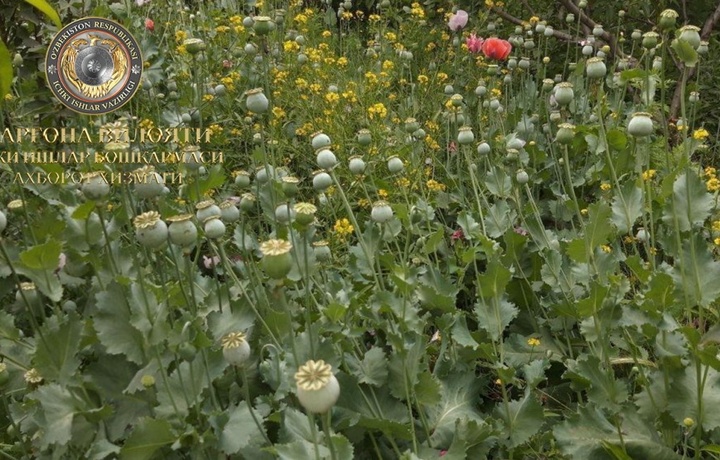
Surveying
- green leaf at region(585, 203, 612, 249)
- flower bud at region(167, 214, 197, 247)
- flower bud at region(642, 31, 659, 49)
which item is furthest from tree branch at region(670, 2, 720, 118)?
flower bud at region(167, 214, 197, 247)

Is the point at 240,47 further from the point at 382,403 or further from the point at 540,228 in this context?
the point at 382,403

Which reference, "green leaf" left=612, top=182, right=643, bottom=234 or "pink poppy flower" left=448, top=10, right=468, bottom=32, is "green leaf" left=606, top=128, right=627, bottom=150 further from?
"pink poppy flower" left=448, top=10, right=468, bottom=32

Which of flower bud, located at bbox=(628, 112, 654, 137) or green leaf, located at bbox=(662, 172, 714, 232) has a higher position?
flower bud, located at bbox=(628, 112, 654, 137)

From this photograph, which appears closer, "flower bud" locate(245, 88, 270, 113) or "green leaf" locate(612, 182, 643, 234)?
"flower bud" locate(245, 88, 270, 113)

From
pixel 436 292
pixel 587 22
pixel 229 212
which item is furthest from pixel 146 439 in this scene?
pixel 587 22

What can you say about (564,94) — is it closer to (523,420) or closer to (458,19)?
(523,420)

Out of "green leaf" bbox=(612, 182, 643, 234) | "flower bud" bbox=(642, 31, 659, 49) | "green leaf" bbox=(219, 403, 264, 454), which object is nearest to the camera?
"green leaf" bbox=(219, 403, 264, 454)

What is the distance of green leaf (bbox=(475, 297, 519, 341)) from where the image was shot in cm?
189

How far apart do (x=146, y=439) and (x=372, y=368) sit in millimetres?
513

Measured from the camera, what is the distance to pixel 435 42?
15.7ft

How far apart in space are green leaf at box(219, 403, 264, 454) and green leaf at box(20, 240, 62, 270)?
46 cm

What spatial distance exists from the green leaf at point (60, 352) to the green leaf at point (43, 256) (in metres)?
0.13

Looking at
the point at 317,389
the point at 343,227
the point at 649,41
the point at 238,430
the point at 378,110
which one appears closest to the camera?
the point at 317,389

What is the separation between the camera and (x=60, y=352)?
147 centimetres
